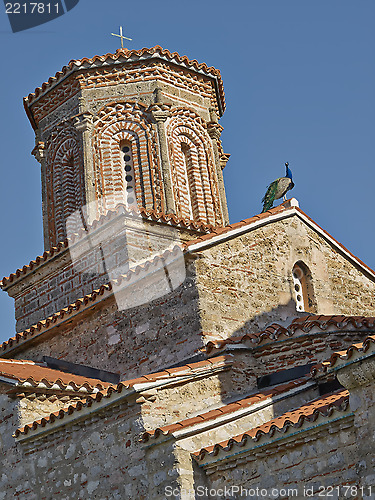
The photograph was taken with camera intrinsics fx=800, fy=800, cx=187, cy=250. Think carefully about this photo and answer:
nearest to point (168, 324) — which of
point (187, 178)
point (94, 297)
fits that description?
point (94, 297)

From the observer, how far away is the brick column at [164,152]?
13.7 metres

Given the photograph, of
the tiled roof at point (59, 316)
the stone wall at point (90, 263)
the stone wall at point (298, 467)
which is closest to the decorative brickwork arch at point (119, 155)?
the stone wall at point (90, 263)

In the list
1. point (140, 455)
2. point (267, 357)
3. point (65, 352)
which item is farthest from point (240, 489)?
point (65, 352)

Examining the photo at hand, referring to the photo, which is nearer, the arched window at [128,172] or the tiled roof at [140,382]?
Answer: the tiled roof at [140,382]

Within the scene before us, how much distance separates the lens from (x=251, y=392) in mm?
9766

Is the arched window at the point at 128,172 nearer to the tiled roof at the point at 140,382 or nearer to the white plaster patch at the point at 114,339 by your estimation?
the white plaster patch at the point at 114,339

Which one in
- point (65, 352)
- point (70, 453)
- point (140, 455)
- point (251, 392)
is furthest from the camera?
point (65, 352)

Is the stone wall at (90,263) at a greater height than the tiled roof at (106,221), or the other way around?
the tiled roof at (106,221)

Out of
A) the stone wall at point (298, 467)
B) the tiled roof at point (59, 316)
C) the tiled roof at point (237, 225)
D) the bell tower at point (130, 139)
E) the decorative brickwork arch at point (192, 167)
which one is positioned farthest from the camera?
the decorative brickwork arch at point (192, 167)

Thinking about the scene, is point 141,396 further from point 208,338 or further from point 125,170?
point 125,170

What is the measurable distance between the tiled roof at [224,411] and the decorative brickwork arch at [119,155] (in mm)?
5266

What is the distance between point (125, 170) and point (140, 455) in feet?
22.7

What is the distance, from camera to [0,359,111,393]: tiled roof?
9.82 meters

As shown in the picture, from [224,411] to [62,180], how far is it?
7386mm
